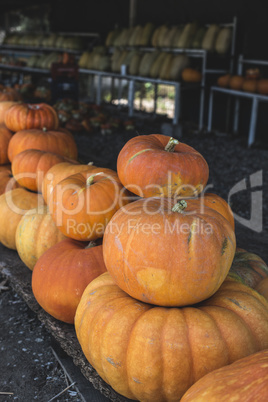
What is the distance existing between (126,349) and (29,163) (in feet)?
4.85

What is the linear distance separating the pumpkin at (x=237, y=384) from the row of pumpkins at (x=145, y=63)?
7.49 m

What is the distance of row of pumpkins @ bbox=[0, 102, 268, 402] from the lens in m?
1.24

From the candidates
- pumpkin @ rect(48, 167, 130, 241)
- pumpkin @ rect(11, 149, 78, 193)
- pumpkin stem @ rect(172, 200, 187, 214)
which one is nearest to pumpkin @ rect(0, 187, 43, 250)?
pumpkin @ rect(11, 149, 78, 193)

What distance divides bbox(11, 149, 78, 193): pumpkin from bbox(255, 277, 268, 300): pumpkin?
131 cm

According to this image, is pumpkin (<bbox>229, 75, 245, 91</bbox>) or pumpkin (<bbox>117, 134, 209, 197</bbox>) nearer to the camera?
pumpkin (<bbox>117, 134, 209, 197</bbox>)

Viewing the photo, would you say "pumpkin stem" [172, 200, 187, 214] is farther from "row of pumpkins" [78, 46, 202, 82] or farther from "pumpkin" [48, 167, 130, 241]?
"row of pumpkins" [78, 46, 202, 82]

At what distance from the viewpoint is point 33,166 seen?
97.7 inches

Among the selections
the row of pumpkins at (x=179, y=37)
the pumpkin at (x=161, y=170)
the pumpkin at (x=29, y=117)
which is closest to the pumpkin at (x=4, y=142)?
the pumpkin at (x=29, y=117)

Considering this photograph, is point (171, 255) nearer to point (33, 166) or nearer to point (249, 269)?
point (249, 269)

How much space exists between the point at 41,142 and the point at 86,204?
1095mm

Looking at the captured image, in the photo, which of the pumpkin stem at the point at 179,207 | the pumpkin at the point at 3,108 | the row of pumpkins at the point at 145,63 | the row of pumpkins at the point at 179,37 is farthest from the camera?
the row of pumpkins at the point at 145,63

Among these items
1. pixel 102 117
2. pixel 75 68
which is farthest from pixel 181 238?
pixel 75 68

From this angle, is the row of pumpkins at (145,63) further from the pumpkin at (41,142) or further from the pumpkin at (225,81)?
the pumpkin at (41,142)

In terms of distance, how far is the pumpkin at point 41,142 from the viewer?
2770 mm
